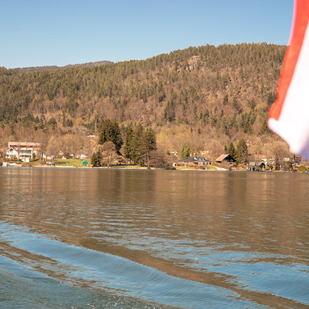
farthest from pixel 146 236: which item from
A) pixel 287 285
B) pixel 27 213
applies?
pixel 27 213

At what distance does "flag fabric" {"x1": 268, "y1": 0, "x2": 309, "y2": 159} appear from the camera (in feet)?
6.77

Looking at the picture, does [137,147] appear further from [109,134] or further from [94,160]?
[94,160]

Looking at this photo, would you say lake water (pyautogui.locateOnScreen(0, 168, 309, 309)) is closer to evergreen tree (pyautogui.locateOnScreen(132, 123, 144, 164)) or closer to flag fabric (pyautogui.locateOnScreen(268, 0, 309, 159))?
flag fabric (pyautogui.locateOnScreen(268, 0, 309, 159))

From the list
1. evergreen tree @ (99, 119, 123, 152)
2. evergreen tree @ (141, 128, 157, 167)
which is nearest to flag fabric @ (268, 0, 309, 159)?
evergreen tree @ (141, 128, 157, 167)

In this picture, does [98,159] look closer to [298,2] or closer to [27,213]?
[27,213]

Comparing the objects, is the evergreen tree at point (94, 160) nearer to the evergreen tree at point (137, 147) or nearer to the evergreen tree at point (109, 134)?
the evergreen tree at point (109, 134)

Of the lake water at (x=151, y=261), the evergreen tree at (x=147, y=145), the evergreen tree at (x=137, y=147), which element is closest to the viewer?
the lake water at (x=151, y=261)

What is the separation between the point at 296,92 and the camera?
2.16m

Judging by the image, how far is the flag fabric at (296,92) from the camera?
206 centimetres

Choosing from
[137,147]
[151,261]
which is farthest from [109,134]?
[151,261]

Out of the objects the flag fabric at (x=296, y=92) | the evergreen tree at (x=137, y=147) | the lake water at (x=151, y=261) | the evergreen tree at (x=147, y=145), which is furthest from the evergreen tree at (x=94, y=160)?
the flag fabric at (x=296, y=92)

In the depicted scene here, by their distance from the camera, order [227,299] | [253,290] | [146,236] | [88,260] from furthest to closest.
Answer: [146,236], [88,260], [253,290], [227,299]

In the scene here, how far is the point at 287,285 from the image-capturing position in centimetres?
1203

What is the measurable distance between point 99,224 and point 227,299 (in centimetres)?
1384
